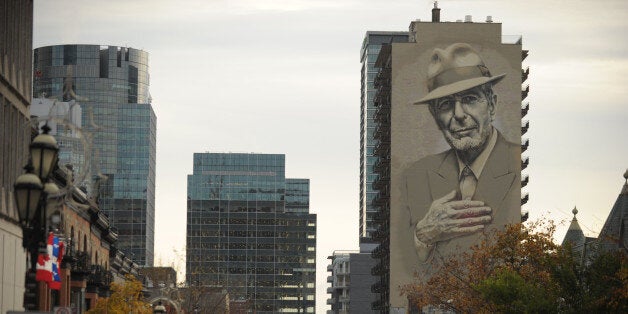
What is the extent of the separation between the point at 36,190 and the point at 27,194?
172 mm

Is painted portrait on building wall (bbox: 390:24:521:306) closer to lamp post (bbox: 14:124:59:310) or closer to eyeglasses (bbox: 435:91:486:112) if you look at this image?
eyeglasses (bbox: 435:91:486:112)

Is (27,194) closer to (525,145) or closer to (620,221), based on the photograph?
(620,221)

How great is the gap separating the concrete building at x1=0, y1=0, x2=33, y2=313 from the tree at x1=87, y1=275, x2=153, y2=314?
42.5m

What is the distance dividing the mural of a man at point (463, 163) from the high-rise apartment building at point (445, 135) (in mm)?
123

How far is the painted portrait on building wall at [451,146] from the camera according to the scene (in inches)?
6535

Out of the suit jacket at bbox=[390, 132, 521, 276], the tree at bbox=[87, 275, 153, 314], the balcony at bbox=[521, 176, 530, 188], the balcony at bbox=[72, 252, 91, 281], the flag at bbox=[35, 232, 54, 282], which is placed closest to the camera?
the flag at bbox=[35, 232, 54, 282]

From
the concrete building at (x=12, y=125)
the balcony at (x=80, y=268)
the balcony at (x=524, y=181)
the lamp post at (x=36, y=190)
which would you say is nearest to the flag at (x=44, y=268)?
the concrete building at (x=12, y=125)

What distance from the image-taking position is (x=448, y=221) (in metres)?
166

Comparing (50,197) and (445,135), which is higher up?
(445,135)

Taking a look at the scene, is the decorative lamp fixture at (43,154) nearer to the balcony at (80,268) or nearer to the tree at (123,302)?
the balcony at (80,268)

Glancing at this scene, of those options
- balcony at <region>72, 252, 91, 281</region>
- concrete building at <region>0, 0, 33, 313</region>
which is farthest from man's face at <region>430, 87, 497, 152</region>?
concrete building at <region>0, 0, 33, 313</region>

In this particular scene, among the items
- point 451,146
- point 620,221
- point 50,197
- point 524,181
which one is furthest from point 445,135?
point 50,197

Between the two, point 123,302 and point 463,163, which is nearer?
point 123,302

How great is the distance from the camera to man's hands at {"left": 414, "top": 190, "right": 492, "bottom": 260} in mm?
164750
